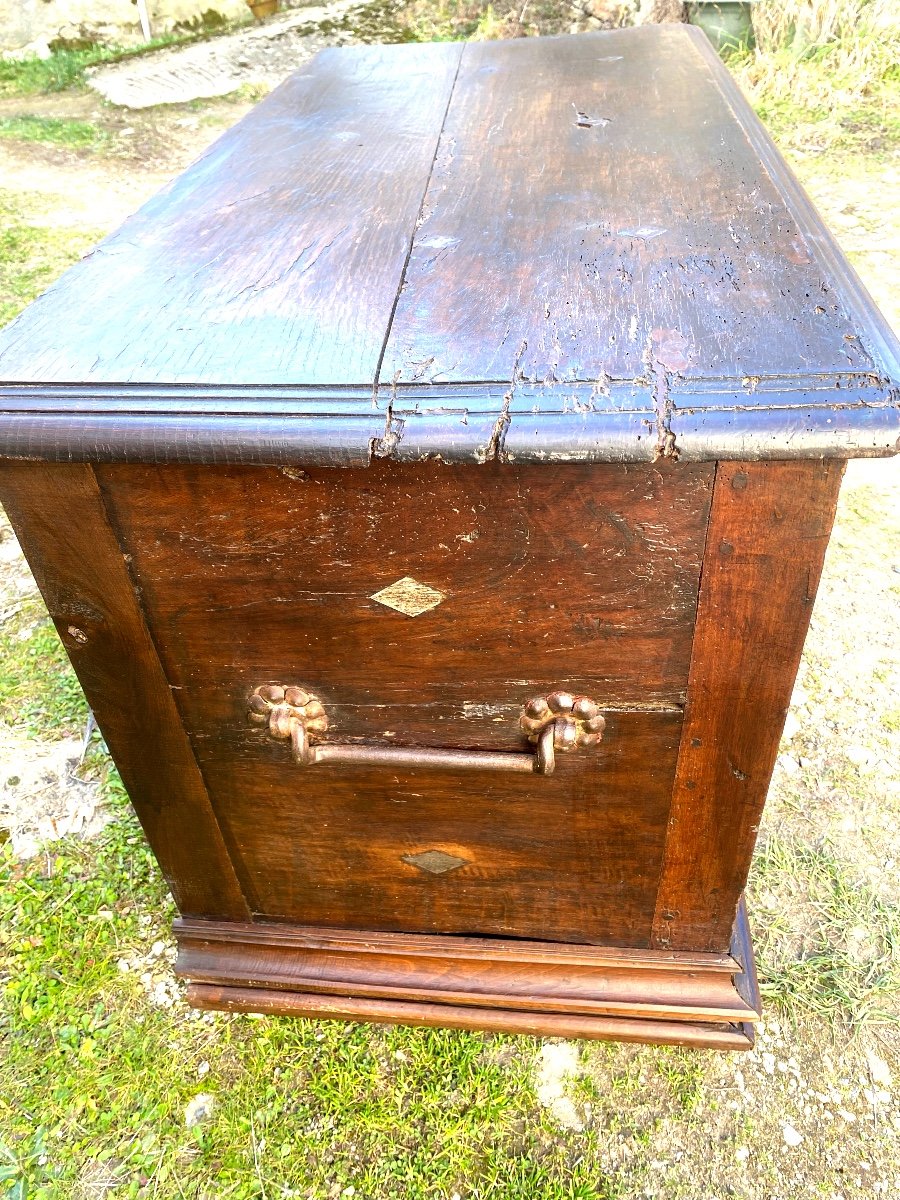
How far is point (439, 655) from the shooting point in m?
1.02

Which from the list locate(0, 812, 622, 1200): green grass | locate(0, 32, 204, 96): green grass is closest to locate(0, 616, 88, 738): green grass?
locate(0, 812, 622, 1200): green grass

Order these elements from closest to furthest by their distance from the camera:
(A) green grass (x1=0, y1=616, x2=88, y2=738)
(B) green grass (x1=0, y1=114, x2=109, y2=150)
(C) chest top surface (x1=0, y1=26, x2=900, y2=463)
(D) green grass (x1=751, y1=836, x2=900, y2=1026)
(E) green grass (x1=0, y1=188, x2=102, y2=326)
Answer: (C) chest top surface (x1=0, y1=26, x2=900, y2=463), (D) green grass (x1=751, y1=836, x2=900, y2=1026), (A) green grass (x1=0, y1=616, x2=88, y2=738), (E) green grass (x1=0, y1=188, x2=102, y2=326), (B) green grass (x1=0, y1=114, x2=109, y2=150)

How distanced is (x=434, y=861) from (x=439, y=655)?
0.42m

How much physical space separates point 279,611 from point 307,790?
12.9 inches

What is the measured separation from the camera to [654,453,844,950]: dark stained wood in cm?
85

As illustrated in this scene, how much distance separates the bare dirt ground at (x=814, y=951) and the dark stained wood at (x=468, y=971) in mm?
119

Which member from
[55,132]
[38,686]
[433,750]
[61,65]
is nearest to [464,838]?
[433,750]

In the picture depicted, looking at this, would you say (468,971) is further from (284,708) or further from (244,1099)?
(284,708)

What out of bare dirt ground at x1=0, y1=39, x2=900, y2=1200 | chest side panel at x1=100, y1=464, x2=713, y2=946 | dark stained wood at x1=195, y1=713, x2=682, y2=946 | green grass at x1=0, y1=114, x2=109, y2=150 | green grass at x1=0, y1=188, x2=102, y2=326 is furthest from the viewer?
green grass at x1=0, y1=114, x2=109, y2=150

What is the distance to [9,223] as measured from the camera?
4.18 metres

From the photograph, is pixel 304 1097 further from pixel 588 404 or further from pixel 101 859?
pixel 588 404

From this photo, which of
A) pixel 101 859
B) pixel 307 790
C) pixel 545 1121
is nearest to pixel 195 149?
pixel 101 859

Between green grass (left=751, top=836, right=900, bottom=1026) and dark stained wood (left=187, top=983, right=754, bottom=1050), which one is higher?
dark stained wood (left=187, top=983, right=754, bottom=1050)

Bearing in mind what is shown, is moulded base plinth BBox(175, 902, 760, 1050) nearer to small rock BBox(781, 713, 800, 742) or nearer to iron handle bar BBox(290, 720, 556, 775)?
iron handle bar BBox(290, 720, 556, 775)
